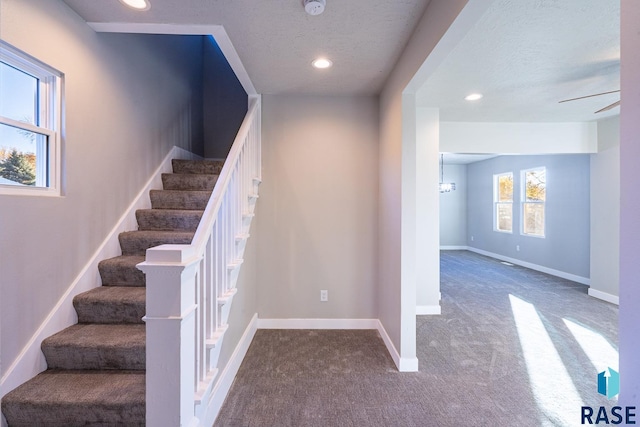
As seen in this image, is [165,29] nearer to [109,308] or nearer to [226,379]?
[109,308]

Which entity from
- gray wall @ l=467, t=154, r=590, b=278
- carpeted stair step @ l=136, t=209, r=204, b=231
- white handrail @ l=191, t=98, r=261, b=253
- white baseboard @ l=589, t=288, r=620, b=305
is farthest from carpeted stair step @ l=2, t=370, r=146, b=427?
gray wall @ l=467, t=154, r=590, b=278

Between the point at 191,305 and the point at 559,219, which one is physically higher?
the point at 559,219

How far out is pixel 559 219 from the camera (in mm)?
5539

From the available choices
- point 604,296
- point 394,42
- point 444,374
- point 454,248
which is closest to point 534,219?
point 604,296

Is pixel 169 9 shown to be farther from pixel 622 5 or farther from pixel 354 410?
pixel 354 410

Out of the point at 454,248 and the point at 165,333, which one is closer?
the point at 165,333

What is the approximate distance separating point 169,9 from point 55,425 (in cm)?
246

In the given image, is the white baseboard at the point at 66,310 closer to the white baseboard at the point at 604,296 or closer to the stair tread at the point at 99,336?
the stair tread at the point at 99,336

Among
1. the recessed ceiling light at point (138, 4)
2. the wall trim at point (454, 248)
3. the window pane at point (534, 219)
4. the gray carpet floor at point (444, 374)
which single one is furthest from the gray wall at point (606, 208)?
the recessed ceiling light at point (138, 4)

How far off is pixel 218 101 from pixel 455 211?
7850 millimetres

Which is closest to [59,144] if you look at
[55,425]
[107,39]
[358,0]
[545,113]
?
[107,39]

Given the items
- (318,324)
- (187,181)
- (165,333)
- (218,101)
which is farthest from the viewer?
(218,101)

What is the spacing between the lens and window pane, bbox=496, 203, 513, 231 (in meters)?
7.16

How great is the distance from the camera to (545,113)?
389 cm
